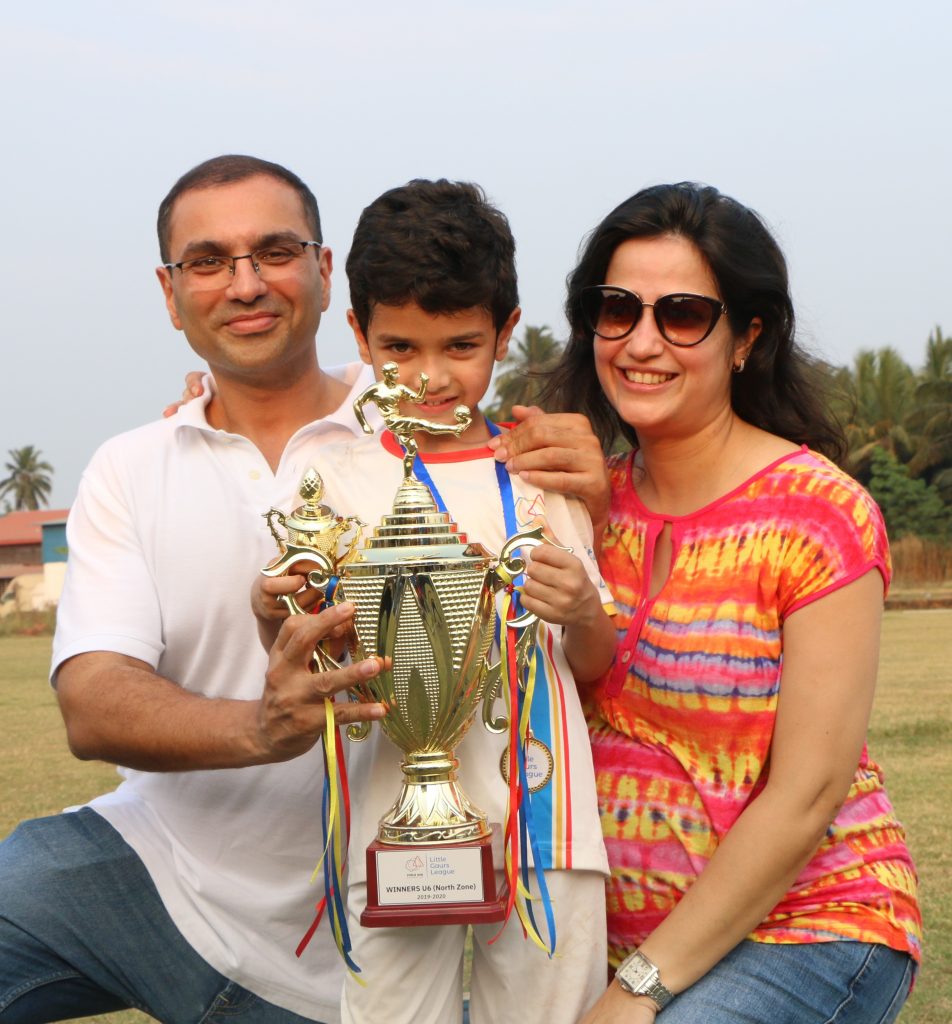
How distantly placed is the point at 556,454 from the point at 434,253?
447 mm

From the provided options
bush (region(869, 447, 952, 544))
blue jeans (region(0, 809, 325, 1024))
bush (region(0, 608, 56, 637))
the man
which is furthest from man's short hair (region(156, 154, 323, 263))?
bush (region(869, 447, 952, 544))

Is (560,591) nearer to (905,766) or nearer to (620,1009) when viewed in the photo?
(620,1009)

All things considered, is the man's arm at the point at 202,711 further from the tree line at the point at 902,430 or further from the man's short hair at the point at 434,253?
the tree line at the point at 902,430

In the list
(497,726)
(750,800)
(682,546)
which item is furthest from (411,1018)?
(682,546)

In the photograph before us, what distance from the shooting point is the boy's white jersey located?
250 cm

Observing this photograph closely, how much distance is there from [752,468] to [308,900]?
4.75 ft

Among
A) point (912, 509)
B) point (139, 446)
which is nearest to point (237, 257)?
point (139, 446)

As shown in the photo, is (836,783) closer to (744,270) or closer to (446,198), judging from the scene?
(744,270)

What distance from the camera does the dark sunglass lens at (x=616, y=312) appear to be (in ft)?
8.82

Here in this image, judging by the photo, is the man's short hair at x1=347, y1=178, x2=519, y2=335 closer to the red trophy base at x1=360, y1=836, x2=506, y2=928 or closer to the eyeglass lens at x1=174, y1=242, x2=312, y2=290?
the eyeglass lens at x1=174, y1=242, x2=312, y2=290

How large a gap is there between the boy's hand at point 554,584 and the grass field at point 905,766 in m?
2.70

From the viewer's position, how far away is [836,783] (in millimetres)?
→ 2525

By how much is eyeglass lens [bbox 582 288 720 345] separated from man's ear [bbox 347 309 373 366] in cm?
48

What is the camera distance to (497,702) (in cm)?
263
